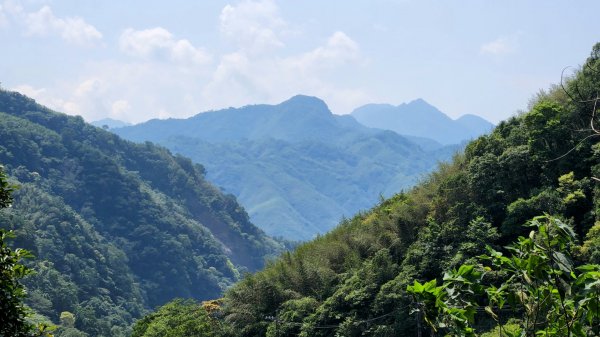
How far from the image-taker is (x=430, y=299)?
3650 mm

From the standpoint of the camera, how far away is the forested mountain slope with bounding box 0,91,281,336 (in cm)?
9450

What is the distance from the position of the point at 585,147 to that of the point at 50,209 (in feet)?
307

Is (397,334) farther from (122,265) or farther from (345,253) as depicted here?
(122,265)

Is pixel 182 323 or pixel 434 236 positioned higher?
pixel 182 323

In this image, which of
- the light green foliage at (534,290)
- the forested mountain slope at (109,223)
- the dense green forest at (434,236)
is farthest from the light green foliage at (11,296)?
the forested mountain slope at (109,223)

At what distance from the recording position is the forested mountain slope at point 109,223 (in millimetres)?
94500

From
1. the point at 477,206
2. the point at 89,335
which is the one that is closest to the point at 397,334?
the point at 477,206

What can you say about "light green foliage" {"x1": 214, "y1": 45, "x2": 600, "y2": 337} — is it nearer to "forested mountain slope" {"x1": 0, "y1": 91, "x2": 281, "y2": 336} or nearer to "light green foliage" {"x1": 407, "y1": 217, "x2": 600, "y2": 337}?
"light green foliage" {"x1": 407, "y1": 217, "x2": 600, "y2": 337}

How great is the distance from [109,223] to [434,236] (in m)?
114

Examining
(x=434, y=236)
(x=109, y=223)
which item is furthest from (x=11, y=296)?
(x=109, y=223)

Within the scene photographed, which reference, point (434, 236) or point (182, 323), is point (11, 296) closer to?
point (434, 236)

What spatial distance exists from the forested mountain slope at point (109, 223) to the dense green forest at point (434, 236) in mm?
52796

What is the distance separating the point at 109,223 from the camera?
136750 millimetres

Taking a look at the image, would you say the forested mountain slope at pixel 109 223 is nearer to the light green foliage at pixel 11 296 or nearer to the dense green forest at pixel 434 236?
the dense green forest at pixel 434 236
